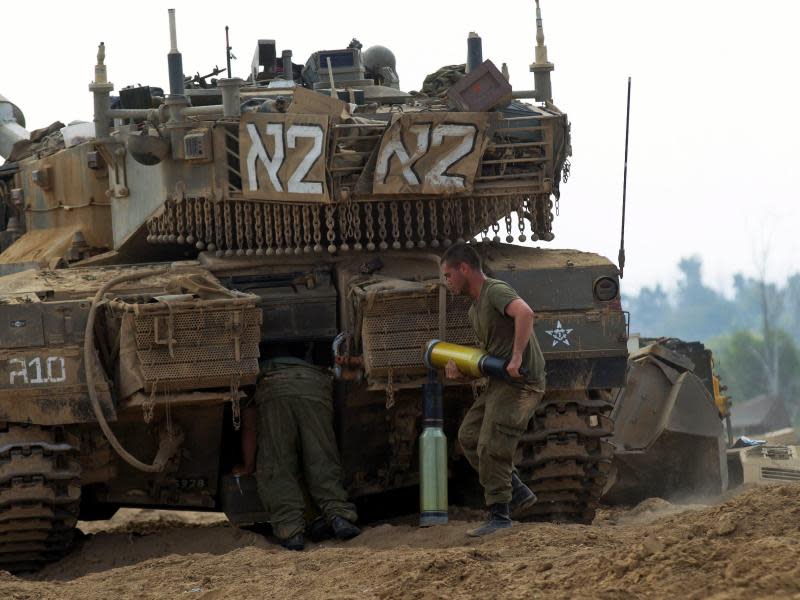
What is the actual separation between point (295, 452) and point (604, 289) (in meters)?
2.10

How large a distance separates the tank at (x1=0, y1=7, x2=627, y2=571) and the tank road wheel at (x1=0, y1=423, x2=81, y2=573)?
1 cm

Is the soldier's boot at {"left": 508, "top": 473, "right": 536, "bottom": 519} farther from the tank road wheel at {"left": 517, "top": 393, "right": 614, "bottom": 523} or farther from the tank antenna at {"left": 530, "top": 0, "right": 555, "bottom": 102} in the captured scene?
the tank antenna at {"left": 530, "top": 0, "right": 555, "bottom": 102}

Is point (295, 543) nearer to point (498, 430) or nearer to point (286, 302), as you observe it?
point (286, 302)

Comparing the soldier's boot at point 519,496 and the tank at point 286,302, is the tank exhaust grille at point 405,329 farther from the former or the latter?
the soldier's boot at point 519,496

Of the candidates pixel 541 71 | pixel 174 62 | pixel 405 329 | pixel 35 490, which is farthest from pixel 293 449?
pixel 541 71

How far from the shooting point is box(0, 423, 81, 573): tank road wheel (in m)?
9.77

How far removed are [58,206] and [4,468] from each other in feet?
11.7

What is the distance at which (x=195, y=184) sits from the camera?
11.0 m

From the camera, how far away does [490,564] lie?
7.67 m

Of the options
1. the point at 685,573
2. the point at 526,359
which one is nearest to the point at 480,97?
the point at 526,359

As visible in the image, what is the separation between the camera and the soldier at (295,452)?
10375 millimetres

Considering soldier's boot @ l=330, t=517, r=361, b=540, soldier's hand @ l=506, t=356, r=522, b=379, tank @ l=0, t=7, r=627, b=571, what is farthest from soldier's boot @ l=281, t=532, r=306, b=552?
soldier's hand @ l=506, t=356, r=522, b=379

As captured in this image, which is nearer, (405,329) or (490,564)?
(490,564)

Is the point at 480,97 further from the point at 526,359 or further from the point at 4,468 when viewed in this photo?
the point at 4,468
